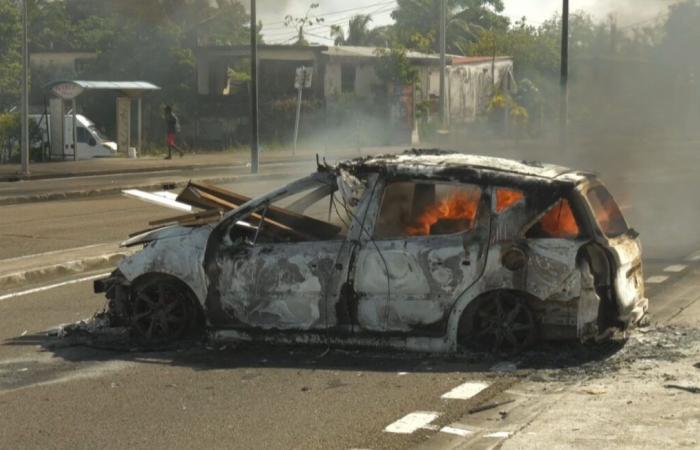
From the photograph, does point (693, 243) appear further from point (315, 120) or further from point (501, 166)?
point (315, 120)

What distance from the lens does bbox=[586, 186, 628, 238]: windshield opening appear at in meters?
9.77

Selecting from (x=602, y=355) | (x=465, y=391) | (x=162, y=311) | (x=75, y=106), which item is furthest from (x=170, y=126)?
(x=465, y=391)

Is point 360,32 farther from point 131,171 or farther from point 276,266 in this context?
point 276,266

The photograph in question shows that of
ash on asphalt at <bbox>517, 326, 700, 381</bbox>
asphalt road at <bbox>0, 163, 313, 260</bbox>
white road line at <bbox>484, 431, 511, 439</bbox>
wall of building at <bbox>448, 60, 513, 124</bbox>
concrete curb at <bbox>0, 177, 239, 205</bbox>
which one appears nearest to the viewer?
white road line at <bbox>484, 431, 511, 439</bbox>

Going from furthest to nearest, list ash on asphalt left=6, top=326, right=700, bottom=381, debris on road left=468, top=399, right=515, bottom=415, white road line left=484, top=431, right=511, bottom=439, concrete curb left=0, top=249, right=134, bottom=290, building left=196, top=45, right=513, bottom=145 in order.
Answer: building left=196, top=45, right=513, bottom=145, concrete curb left=0, top=249, right=134, bottom=290, ash on asphalt left=6, top=326, right=700, bottom=381, debris on road left=468, top=399, right=515, bottom=415, white road line left=484, top=431, right=511, bottom=439

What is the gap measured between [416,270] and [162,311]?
206cm

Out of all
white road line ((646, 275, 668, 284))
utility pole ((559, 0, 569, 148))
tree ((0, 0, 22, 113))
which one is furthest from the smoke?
tree ((0, 0, 22, 113))

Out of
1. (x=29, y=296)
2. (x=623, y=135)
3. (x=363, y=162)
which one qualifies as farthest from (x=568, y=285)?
(x=623, y=135)

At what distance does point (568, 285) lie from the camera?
9.30 m

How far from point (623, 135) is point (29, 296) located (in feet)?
95.0

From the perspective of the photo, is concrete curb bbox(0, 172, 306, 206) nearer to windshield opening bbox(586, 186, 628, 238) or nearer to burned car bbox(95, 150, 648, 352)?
burned car bbox(95, 150, 648, 352)

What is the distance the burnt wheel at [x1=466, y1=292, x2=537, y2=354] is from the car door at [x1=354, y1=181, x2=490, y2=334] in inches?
8.9

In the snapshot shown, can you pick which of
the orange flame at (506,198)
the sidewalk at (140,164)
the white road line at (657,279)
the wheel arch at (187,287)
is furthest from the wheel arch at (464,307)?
the sidewalk at (140,164)

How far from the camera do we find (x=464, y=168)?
9742 millimetres
